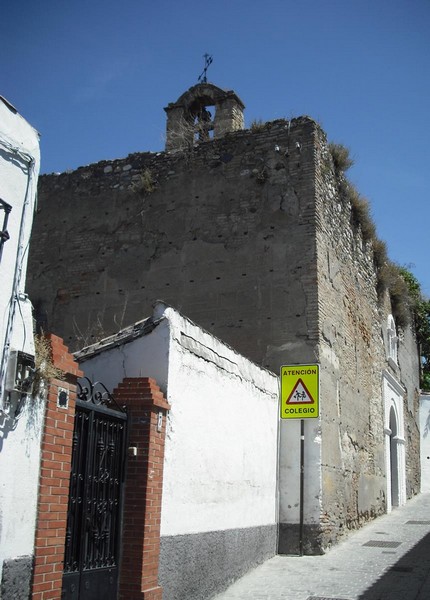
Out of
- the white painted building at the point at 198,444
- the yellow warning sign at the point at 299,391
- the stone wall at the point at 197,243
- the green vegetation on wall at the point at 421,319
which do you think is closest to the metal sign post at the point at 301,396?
the yellow warning sign at the point at 299,391

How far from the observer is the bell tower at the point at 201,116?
1361 centimetres

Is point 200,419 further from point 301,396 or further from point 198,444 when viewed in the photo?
point 301,396

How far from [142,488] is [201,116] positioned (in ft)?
34.8

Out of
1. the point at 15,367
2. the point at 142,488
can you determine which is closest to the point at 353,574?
the point at 142,488

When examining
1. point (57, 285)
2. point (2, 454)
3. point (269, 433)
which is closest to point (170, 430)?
point (2, 454)

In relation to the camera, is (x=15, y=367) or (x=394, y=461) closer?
(x=15, y=367)

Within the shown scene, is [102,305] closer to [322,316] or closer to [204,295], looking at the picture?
[204,295]

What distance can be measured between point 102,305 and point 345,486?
596 cm

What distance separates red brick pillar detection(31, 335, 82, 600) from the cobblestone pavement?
321 centimetres

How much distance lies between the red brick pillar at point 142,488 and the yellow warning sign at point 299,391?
390 cm

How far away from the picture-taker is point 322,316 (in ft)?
36.8

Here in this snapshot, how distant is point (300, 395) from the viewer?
Result: 32.4 feet

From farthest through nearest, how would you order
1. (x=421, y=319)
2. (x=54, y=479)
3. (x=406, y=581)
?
(x=421, y=319)
(x=406, y=581)
(x=54, y=479)

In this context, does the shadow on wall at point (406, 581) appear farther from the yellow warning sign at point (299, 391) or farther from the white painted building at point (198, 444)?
the yellow warning sign at point (299, 391)
